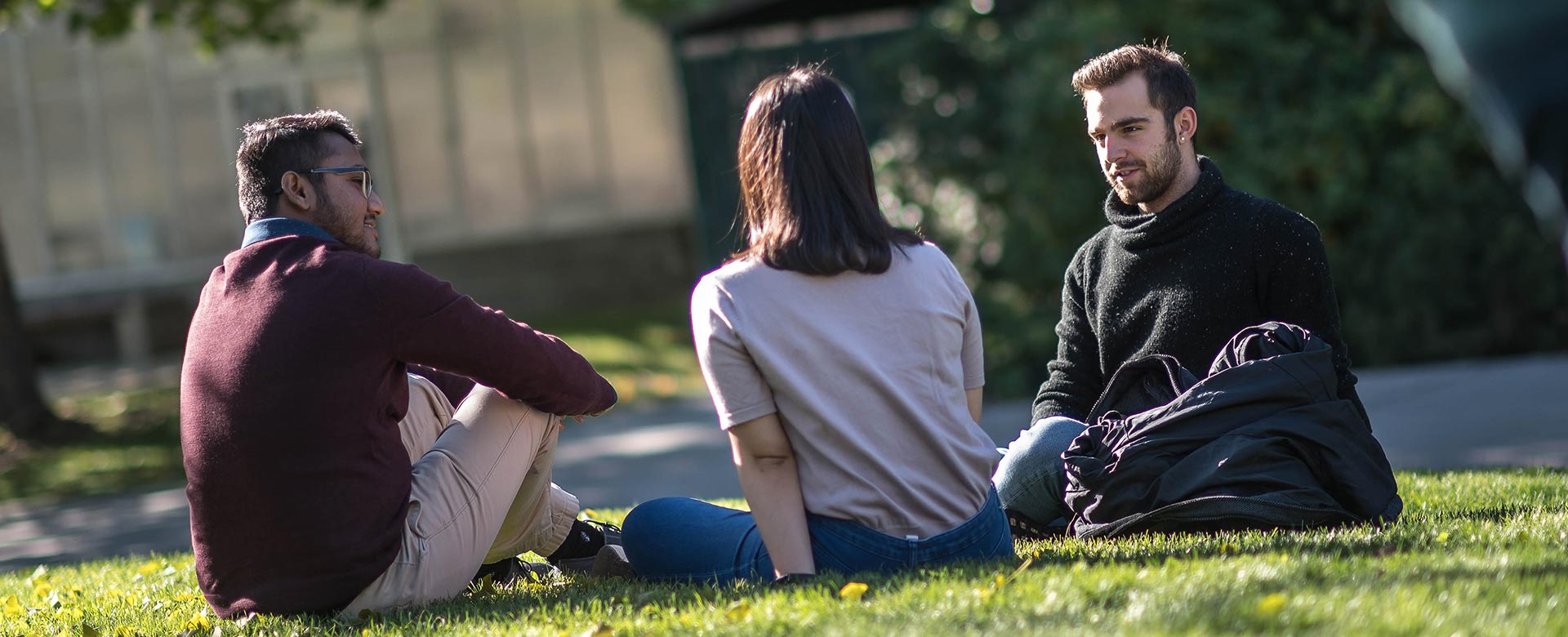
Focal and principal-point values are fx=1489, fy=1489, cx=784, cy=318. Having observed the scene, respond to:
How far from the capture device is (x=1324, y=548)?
3.53 meters

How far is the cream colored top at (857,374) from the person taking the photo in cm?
333

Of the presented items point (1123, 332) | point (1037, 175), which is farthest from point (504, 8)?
point (1123, 332)

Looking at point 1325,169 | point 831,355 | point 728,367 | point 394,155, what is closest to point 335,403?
point 728,367

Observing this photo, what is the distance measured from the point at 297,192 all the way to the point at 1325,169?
7846 millimetres

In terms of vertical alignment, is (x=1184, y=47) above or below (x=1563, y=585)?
above

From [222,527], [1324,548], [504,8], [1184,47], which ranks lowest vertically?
[1324,548]

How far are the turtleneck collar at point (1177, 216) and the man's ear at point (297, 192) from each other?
228 centimetres

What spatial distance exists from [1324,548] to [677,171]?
1477 cm

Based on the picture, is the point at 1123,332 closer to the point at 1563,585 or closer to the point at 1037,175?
the point at 1563,585

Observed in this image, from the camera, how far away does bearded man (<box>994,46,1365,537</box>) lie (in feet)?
13.5

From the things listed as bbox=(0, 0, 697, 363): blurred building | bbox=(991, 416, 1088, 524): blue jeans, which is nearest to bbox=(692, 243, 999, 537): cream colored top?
bbox=(991, 416, 1088, 524): blue jeans

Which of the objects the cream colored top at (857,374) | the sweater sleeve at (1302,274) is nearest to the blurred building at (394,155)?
the sweater sleeve at (1302,274)

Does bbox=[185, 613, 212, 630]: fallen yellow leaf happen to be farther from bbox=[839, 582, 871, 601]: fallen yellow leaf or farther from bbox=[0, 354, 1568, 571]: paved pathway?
bbox=[0, 354, 1568, 571]: paved pathway

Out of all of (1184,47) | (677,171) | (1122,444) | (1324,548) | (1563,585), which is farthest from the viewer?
(677,171)
